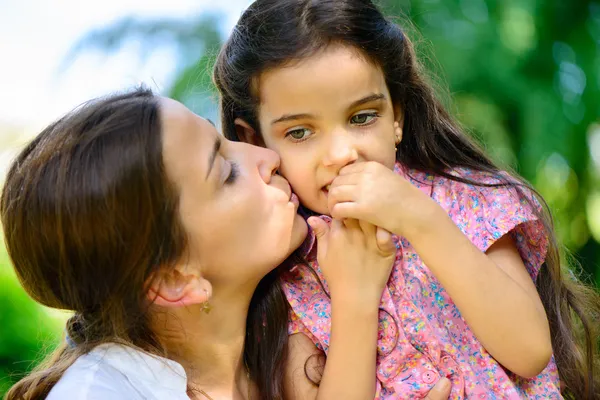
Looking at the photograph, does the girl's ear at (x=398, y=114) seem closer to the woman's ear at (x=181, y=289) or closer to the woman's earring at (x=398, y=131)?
the woman's earring at (x=398, y=131)

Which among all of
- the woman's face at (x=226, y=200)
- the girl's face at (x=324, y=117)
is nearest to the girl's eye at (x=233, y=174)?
the woman's face at (x=226, y=200)

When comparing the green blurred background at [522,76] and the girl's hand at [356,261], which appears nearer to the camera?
the girl's hand at [356,261]

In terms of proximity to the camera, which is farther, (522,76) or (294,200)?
(522,76)

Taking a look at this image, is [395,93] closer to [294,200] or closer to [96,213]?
[294,200]

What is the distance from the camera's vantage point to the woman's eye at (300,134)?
1893 mm

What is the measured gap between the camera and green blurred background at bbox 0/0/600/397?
12.3ft

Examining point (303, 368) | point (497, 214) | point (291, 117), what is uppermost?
point (291, 117)

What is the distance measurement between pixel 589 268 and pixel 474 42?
1429mm

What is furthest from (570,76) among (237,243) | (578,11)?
(237,243)

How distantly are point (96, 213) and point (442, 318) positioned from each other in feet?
3.11

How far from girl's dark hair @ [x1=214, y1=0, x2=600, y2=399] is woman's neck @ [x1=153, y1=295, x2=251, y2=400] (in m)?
0.12

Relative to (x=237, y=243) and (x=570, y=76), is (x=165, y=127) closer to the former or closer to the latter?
(x=237, y=243)

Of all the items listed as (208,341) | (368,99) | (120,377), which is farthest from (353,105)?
(120,377)

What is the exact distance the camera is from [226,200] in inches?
71.1
